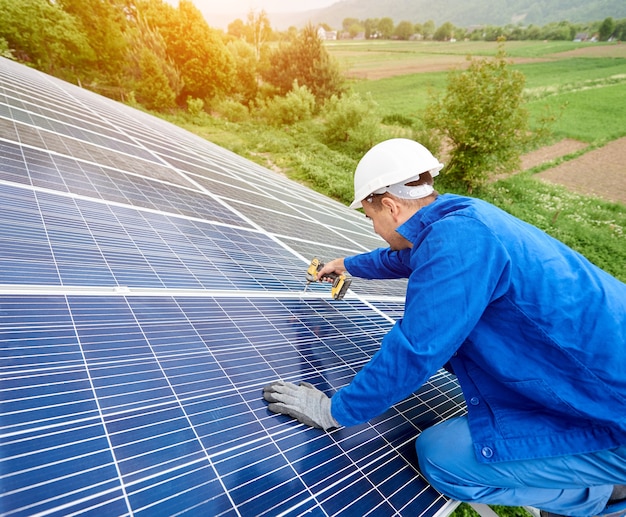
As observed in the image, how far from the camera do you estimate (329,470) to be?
203 centimetres

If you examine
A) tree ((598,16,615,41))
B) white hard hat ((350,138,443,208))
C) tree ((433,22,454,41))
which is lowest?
white hard hat ((350,138,443,208))

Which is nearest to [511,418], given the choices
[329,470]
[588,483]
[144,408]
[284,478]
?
[588,483]

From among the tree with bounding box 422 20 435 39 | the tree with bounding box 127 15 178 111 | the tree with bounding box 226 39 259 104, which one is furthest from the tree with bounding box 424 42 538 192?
the tree with bounding box 422 20 435 39

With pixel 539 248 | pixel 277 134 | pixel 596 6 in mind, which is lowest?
pixel 277 134

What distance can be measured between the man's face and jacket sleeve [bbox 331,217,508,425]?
66 centimetres

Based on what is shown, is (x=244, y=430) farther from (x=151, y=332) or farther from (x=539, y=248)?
(x=539, y=248)

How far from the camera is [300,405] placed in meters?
2.26

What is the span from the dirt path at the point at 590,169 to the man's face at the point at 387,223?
32496 mm

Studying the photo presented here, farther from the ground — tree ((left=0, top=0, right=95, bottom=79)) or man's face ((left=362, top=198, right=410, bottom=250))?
tree ((left=0, top=0, right=95, bottom=79))

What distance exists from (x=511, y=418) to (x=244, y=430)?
6.09 feet

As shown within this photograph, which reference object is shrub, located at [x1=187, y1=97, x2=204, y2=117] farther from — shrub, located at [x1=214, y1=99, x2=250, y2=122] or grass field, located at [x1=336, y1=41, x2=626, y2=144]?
grass field, located at [x1=336, y1=41, x2=626, y2=144]

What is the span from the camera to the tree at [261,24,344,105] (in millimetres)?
42531

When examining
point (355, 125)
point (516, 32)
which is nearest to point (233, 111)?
point (355, 125)

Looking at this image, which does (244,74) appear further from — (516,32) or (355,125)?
(516,32)
